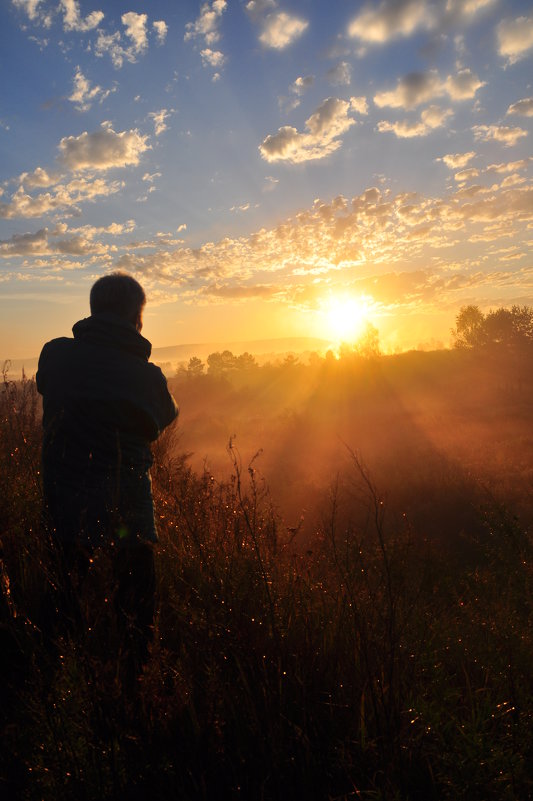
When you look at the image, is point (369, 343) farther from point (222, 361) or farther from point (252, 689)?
point (252, 689)

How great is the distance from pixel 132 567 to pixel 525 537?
5385 mm

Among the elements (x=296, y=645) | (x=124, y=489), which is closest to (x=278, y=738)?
(x=296, y=645)

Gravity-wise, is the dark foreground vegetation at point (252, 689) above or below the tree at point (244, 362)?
below

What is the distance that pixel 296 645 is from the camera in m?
2.18

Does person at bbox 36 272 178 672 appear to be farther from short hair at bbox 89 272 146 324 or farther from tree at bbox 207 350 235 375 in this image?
tree at bbox 207 350 235 375

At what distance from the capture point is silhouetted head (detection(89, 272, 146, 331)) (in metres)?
2.29

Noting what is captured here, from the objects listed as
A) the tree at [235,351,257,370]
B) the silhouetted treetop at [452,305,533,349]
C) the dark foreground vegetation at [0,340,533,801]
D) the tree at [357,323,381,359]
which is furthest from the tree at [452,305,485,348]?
the dark foreground vegetation at [0,340,533,801]

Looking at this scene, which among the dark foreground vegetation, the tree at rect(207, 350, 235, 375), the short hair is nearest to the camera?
the dark foreground vegetation

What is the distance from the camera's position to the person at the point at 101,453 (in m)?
2.04

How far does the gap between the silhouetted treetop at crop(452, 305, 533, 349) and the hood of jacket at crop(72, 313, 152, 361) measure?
40765mm

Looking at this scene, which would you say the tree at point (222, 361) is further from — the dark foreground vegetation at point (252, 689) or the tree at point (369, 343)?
the dark foreground vegetation at point (252, 689)

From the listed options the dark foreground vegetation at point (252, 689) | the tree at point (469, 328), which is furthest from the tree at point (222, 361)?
the dark foreground vegetation at point (252, 689)

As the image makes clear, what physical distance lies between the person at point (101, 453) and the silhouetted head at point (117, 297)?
0.19ft

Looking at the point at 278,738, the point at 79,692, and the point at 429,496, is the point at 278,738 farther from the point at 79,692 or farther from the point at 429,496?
the point at 429,496
